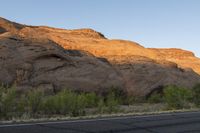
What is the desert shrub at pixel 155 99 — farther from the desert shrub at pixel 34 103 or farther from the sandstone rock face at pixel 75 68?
the desert shrub at pixel 34 103

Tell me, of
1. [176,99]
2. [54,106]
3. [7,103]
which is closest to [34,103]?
[54,106]

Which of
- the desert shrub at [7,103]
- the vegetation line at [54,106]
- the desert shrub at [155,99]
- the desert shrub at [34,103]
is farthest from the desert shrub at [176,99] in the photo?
the desert shrub at [7,103]

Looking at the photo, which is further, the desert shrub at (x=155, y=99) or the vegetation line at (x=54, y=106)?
the desert shrub at (x=155, y=99)

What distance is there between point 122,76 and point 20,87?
13097mm

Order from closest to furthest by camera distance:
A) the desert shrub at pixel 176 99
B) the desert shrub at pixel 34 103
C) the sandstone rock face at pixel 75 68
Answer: the desert shrub at pixel 34 103
the desert shrub at pixel 176 99
the sandstone rock face at pixel 75 68

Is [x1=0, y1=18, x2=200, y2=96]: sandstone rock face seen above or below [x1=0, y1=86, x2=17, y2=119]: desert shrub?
above

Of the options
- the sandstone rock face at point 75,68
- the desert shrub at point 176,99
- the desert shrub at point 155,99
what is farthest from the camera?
the desert shrub at point 155,99

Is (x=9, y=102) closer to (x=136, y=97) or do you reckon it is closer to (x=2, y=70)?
(x=2, y=70)

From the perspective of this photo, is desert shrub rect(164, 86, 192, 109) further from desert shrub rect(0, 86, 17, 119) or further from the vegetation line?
desert shrub rect(0, 86, 17, 119)

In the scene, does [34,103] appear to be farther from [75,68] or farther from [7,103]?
[75,68]

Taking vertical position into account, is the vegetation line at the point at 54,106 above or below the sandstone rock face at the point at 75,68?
below

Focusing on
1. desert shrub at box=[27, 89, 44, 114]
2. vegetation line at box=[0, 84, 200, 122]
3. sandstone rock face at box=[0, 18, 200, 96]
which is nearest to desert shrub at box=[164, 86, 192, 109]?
vegetation line at box=[0, 84, 200, 122]

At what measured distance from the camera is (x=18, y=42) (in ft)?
120

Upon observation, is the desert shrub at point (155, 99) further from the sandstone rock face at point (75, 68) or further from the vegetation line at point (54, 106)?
the vegetation line at point (54, 106)
